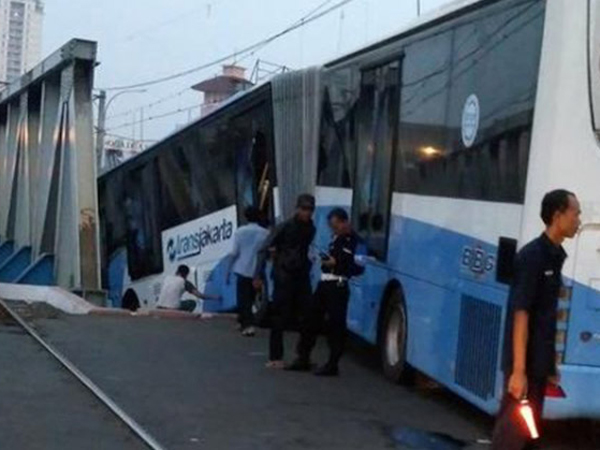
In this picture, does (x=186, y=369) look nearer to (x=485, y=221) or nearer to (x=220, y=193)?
(x=485, y=221)

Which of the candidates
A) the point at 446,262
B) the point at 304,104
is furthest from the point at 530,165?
the point at 304,104

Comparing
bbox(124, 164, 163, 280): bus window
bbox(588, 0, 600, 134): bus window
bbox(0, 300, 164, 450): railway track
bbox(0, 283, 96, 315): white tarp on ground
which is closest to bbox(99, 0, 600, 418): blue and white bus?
bbox(588, 0, 600, 134): bus window

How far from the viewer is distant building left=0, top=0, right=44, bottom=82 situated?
81.2 metres

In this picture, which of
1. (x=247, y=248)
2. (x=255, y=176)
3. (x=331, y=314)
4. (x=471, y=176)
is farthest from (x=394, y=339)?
(x=255, y=176)

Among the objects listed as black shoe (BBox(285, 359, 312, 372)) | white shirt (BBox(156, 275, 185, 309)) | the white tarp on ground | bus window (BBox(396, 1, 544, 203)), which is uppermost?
bus window (BBox(396, 1, 544, 203))

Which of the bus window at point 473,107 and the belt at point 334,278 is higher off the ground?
the bus window at point 473,107

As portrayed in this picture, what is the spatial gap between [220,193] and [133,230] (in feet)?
16.7

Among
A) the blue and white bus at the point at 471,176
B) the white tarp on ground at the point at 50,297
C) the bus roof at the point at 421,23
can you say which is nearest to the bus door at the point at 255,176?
the bus roof at the point at 421,23

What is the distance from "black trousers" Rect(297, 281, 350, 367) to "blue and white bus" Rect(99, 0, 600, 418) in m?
0.46

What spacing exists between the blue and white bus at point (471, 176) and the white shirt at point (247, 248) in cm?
146

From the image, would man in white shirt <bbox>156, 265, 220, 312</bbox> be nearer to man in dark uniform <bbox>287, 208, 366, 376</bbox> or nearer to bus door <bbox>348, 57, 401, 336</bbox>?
bus door <bbox>348, 57, 401, 336</bbox>

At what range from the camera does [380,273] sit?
1154 cm

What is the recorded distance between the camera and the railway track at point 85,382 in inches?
324

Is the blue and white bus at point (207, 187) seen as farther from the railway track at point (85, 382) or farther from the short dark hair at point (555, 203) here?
the short dark hair at point (555, 203)
